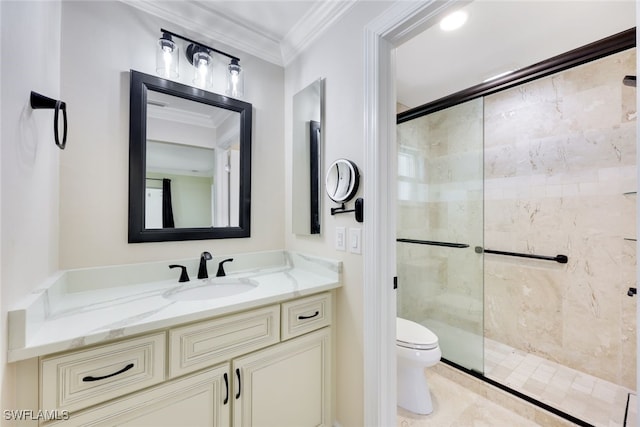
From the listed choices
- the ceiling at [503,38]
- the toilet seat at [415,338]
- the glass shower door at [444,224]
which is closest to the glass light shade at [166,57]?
the ceiling at [503,38]

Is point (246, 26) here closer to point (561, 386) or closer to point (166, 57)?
point (166, 57)

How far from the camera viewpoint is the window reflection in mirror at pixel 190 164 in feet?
4.67

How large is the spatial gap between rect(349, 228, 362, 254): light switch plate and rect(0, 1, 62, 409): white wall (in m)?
1.17

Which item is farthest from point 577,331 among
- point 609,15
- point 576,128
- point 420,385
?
point 609,15

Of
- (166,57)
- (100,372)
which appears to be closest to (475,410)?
(100,372)

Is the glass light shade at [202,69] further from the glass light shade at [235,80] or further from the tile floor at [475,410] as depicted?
the tile floor at [475,410]

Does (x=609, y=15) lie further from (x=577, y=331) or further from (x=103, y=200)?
(x=103, y=200)

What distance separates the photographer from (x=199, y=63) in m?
1.52

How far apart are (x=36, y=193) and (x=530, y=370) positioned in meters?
3.06

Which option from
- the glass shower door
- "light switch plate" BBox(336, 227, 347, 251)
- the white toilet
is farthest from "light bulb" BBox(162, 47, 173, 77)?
the white toilet

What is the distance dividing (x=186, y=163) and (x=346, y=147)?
910 mm

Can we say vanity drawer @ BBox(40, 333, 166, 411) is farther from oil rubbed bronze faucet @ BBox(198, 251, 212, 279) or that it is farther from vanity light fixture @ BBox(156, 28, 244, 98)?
vanity light fixture @ BBox(156, 28, 244, 98)

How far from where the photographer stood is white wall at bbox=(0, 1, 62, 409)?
2.21 feet

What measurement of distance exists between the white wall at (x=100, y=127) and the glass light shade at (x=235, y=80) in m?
0.23
